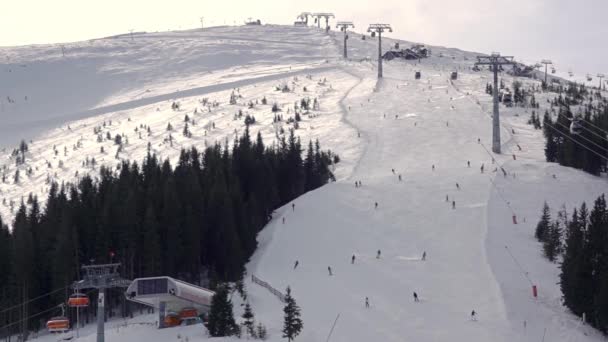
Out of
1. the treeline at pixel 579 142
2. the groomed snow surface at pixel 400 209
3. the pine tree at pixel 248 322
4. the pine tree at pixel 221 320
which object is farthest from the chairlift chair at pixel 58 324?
the treeline at pixel 579 142

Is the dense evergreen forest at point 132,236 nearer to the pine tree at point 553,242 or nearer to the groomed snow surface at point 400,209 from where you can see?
the groomed snow surface at point 400,209

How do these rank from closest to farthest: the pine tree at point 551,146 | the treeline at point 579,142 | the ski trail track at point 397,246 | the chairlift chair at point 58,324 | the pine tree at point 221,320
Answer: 1. the pine tree at point 221,320
2. the ski trail track at point 397,246
3. the chairlift chair at point 58,324
4. the treeline at point 579,142
5. the pine tree at point 551,146

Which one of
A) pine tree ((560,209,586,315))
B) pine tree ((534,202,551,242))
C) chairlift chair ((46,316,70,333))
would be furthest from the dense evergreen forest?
pine tree ((560,209,586,315))

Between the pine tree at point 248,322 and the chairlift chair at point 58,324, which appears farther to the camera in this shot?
the chairlift chair at point 58,324

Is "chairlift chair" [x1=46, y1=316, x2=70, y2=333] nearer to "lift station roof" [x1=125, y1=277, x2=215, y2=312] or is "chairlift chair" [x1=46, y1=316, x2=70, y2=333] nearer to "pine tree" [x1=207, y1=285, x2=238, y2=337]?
"lift station roof" [x1=125, y1=277, x2=215, y2=312]

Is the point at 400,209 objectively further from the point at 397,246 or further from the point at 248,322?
the point at 248,322

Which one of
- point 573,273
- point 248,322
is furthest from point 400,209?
point 248,322

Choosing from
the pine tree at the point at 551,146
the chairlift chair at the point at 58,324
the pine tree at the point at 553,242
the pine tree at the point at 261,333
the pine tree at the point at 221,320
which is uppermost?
the pine tree at the point at 551,146

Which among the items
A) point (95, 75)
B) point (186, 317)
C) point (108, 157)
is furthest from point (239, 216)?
point (95, 75)
